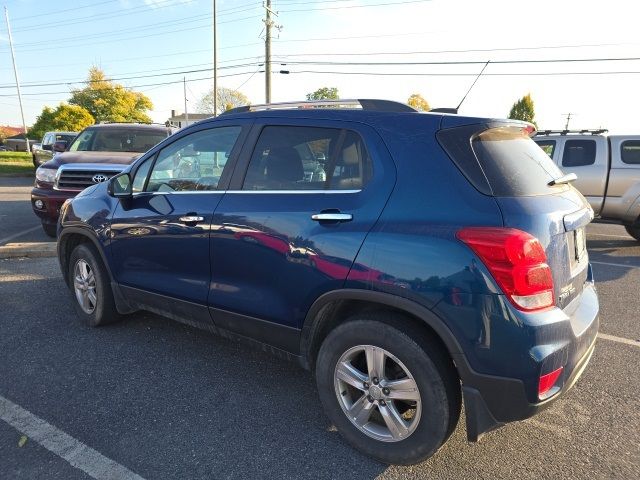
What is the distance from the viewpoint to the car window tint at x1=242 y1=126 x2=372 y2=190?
2.55 metres

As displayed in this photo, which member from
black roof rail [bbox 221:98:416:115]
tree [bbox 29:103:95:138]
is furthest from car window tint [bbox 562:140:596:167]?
tree [bbox 29:103:95:138]

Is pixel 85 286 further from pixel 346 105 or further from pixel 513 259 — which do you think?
pixel 513 259

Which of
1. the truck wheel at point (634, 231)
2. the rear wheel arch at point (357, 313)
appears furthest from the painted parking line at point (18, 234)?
the truck wheel at point (634, 231)

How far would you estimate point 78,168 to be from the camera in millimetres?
7008

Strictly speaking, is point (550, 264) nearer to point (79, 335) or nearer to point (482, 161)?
point (482, 161)

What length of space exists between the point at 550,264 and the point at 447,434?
0.97 m

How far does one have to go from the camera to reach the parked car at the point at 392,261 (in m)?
2.09

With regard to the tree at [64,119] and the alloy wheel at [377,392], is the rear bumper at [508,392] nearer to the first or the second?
the alloy wheel at [377,392]

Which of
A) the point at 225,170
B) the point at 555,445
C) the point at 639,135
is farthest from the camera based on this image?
the point at 639,135

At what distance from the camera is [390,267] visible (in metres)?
2.27

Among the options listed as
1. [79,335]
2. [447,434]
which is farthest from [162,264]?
[447,434]

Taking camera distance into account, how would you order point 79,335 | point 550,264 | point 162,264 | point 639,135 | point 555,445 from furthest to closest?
1. point 639,135
2. point 79,335
3. point 162,264
4. point 555,445
5. point 550,264

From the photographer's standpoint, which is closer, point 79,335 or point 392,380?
point 392,380

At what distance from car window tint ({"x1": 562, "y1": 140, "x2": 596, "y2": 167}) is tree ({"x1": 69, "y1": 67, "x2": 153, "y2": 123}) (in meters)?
51.8
